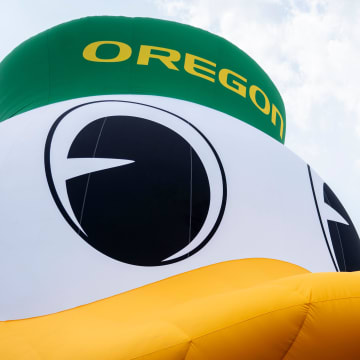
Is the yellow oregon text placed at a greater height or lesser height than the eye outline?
greater

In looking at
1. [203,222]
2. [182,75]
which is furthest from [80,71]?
[203,222]

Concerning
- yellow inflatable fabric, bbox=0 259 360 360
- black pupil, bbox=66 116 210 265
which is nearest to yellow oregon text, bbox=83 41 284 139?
black pupil, bbox=66 116 210 265

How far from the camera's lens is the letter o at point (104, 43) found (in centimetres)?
379

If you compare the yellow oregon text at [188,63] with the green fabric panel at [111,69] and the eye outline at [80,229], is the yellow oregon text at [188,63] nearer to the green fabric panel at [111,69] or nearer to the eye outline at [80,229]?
the green fabric panel at [111,69]

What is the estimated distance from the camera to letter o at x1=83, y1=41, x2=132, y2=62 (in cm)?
379

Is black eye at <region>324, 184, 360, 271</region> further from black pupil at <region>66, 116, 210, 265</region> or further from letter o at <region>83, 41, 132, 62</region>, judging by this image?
letter o at <region>83, 41, 132, 62</region>

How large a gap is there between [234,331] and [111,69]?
8.91 feet

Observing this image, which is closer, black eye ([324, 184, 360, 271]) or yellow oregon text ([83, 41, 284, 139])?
black eye ([324, 184, 360, 271])

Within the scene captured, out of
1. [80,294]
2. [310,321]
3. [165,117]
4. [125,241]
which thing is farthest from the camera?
[165,117]

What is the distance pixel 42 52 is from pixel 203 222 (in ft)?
7.68

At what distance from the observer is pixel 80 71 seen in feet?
12.4

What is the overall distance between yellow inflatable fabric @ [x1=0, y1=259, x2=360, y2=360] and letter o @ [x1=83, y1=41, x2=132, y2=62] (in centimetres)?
243

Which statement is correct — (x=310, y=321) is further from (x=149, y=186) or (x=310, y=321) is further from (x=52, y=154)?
(x=52, y=154)

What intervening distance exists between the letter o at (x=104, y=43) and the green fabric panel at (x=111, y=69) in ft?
0.10
